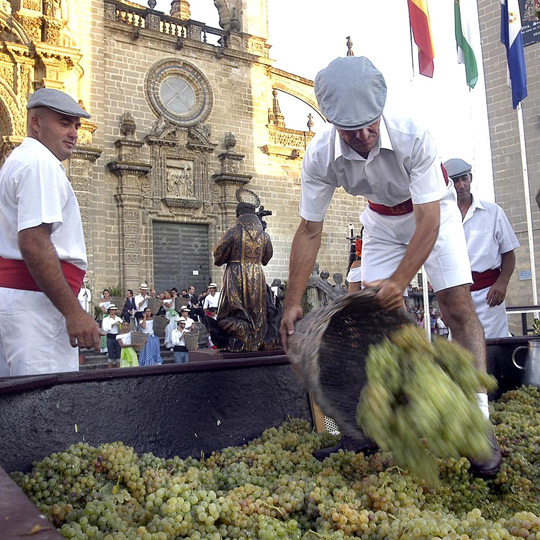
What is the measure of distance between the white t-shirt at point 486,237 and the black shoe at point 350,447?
108 inches

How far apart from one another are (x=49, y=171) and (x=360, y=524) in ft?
6.98

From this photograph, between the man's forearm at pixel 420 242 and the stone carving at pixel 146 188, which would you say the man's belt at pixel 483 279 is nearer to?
the man's forearm at pixel 420 242

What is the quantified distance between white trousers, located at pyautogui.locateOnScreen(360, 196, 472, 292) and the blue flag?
8.39 meters

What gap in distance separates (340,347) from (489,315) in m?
2.94

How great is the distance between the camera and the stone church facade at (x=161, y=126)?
713 inches

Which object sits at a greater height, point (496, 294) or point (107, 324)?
point (496, 294)

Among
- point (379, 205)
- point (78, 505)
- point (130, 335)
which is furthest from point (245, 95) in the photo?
point (78, 505)

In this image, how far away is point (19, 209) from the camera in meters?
2.70

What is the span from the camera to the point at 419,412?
1.90m

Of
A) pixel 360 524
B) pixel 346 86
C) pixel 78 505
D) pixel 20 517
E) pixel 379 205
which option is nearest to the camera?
pixel 20 517

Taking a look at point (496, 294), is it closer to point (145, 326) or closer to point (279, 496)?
point (279, 496)

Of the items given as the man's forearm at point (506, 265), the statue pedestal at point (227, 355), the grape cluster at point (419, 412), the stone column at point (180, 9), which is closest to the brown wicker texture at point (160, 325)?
the statue pedestal at point (227, 355)

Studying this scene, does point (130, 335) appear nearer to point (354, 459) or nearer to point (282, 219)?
point (354, 459)

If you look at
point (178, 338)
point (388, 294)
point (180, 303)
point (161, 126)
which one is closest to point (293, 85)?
point (161, 126)
